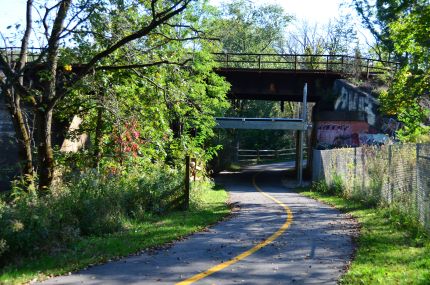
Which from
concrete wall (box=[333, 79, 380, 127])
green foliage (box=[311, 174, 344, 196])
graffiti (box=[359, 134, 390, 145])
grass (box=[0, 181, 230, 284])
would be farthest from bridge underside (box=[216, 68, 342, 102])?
grass (box=[0, 181, 230, 284])

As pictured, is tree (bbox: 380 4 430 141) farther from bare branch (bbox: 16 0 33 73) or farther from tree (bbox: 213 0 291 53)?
tree (bbox: 213 0 291 53)

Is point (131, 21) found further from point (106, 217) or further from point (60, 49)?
point (106, 217)

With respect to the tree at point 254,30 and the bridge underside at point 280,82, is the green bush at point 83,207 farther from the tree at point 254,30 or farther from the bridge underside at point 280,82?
the tree at point 254,30

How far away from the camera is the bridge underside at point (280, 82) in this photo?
3484 cm

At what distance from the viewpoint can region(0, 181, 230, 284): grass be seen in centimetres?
795

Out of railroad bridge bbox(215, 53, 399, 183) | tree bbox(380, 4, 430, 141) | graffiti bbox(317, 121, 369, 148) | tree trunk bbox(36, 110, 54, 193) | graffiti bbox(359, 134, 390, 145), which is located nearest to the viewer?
tree trunk bbox(36, 110, 54, 193)

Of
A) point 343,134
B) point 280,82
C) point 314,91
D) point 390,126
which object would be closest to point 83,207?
point 390,126

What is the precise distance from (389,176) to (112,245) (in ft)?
29.7

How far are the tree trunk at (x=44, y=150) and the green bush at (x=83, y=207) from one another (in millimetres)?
971

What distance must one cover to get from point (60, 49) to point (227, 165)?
3321cm

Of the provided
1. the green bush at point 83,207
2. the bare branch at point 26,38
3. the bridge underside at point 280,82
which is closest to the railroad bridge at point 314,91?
the bridge underside at point 280,82

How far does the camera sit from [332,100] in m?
34.7

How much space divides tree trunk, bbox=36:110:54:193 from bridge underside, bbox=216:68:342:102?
21.4 m

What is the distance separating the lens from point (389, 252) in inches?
374
